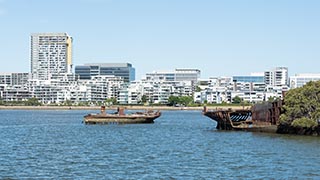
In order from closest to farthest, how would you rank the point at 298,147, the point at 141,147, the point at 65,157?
the point at 65,157, the point at 298,147, the point at 141,147

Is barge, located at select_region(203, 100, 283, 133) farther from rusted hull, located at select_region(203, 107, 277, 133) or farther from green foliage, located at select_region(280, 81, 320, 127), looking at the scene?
green foliage, located at select_region(280, 81, 320, 127)

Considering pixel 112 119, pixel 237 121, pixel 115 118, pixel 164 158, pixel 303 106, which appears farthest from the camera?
pixel 115 118

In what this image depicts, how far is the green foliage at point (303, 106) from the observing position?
236 ft

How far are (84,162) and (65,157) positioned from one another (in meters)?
4.26

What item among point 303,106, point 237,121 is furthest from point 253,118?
point 303,106

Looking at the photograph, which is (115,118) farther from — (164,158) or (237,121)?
(164,158)

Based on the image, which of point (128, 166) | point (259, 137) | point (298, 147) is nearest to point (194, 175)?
point (128, 166)

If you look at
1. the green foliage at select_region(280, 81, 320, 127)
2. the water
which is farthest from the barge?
the water

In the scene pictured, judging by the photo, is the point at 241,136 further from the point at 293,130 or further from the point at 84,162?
the point at 84,162

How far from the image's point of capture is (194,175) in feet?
138

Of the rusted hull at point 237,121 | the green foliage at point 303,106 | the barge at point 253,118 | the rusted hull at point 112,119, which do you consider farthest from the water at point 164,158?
the rusted hull at point 112,119

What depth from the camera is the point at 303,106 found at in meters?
73.7

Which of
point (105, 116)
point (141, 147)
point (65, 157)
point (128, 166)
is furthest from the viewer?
point (105, 116)

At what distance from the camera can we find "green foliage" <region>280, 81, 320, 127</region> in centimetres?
7206
